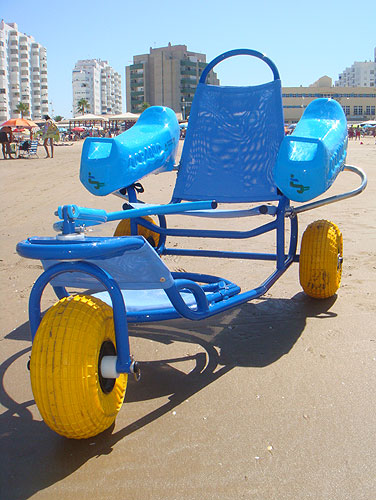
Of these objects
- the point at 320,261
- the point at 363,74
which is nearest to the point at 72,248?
the point at 320,261

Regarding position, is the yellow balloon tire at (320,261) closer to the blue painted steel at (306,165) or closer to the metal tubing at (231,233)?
the metal tubing at (231,233)

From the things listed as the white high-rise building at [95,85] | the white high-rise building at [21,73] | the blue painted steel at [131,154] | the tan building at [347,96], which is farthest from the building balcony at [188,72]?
the blue painted steel at [131,154]

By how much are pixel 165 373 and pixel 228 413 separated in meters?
0.47

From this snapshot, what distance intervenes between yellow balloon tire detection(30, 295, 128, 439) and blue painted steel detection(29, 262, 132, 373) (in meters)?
0.07

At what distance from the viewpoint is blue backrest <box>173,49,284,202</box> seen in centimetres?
359

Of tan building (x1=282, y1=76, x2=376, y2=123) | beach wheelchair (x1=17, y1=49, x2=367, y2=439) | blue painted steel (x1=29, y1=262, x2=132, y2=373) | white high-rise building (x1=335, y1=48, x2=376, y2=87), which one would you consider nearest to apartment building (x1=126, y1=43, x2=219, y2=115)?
tan building (x1=282, y1=76, x2=376, y2=123)

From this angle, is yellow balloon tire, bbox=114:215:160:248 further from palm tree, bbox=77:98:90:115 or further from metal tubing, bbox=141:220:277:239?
palm tree, bbox=77:98:90:115

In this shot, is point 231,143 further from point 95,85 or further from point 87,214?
point 95,85

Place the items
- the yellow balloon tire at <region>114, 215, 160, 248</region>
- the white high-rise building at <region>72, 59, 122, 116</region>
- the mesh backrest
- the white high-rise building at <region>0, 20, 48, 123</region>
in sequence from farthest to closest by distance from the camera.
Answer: the white high-rise building at <region>72, 59, 122, 116</region> → the white high-rise building at <region>0, 20, 48, 123</region> → the yellow balloon tire at <region>114, 215, 160, 248</region> → the mesh backrest

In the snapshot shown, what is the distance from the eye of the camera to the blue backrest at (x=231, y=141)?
3594 mm

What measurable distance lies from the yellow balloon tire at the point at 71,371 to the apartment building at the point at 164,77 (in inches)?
3799

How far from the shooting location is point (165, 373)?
7.99ft

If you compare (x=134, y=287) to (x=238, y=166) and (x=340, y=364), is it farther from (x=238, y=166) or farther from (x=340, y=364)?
(x=238, y=166)

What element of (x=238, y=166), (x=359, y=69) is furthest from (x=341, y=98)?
(x=238, y=166)
